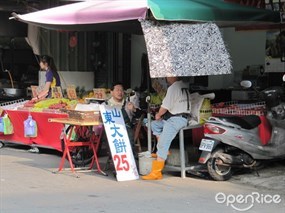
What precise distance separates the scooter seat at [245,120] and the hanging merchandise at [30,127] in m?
4.06

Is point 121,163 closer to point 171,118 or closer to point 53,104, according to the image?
point 171,118

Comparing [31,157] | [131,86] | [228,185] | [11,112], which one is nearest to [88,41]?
[131,86]

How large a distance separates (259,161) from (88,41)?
25.4ft

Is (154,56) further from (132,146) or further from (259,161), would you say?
(259,161)

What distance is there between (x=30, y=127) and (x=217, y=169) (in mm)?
4075

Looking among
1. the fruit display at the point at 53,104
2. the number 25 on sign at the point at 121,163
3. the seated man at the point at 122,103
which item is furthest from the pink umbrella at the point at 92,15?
the number 25 on sign at the point at 121,163

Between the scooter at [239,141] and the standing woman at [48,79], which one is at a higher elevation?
the standing woman at [48,79]

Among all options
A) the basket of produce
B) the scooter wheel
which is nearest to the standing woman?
the basket of produce

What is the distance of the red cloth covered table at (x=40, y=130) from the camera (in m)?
9.93

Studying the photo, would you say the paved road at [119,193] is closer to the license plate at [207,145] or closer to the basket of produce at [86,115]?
the license plate at [207,145]

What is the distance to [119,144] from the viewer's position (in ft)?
26.0

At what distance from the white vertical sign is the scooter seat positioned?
1492 millimetres

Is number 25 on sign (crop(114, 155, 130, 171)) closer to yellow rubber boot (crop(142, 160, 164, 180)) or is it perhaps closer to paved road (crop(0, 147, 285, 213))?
paved road (crop(0, 147, 285, 213))

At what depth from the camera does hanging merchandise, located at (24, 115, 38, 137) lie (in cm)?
1023
